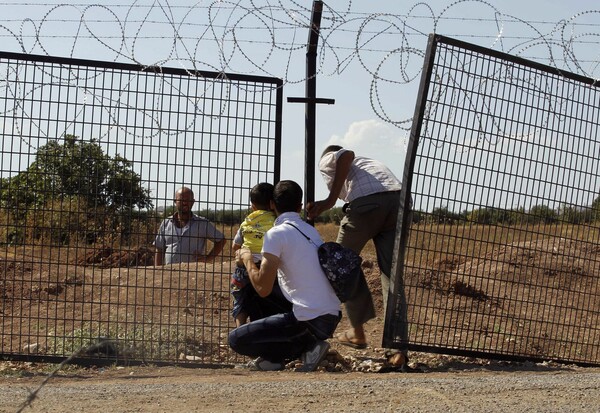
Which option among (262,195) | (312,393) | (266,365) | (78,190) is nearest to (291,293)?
(266,365)

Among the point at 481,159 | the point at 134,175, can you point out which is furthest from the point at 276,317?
the point at 481,159

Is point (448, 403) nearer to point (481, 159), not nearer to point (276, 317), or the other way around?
point (276, 317)

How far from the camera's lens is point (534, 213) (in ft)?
24.3

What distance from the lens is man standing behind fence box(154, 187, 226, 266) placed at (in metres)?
6.95

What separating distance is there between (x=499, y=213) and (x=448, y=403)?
2399 mm

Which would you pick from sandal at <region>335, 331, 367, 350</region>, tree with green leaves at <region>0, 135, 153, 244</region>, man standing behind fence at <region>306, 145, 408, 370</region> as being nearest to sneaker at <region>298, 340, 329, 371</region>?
man standing behind fence at <region>306, 145, 408, 370</region>

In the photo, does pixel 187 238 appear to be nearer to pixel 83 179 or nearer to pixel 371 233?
pixel 83 179

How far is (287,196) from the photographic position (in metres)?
6.55

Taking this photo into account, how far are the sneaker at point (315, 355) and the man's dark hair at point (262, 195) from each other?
1053 millimetres

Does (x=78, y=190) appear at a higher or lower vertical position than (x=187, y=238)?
higher

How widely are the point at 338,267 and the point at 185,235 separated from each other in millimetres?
1213

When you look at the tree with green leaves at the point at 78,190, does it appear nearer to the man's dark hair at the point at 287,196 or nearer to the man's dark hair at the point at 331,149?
the man's dark hair at the point at 287,196

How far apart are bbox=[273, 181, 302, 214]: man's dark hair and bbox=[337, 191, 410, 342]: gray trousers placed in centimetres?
69

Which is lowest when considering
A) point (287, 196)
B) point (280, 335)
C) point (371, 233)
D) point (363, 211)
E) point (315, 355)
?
point (315, 355)
